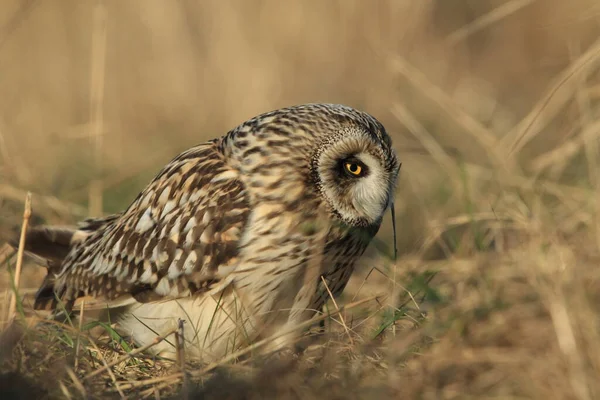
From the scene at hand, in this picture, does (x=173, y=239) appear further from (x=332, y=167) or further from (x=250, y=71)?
(x=250, y=71)

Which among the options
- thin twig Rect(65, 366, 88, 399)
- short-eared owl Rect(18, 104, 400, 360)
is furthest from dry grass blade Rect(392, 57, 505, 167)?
thin twig Rect(65, 366, 88, 399)

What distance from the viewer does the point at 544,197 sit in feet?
17.6

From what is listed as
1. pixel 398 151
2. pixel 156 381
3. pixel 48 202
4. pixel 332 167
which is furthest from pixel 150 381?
pixel 48 202

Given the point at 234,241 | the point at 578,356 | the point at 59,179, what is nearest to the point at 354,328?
the point at 234,241

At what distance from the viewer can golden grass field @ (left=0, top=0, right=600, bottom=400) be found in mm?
2850

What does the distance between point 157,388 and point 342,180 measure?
1.13 metres

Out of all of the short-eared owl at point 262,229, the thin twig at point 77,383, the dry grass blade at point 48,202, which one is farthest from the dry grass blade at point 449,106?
the thin twig at point 77,383

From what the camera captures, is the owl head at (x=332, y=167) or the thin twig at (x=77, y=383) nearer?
the thin twig at (x=77, y=383)

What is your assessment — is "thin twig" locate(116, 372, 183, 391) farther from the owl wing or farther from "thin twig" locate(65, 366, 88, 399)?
the owl wing

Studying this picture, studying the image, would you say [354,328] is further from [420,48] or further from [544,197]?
→ [420,48]

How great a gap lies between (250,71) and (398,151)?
12.6ft

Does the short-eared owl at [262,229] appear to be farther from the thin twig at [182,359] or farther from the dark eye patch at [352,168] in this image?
the thin twig at [182,359]

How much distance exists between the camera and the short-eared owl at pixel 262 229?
369 centimetres

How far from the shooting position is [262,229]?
3.68m
